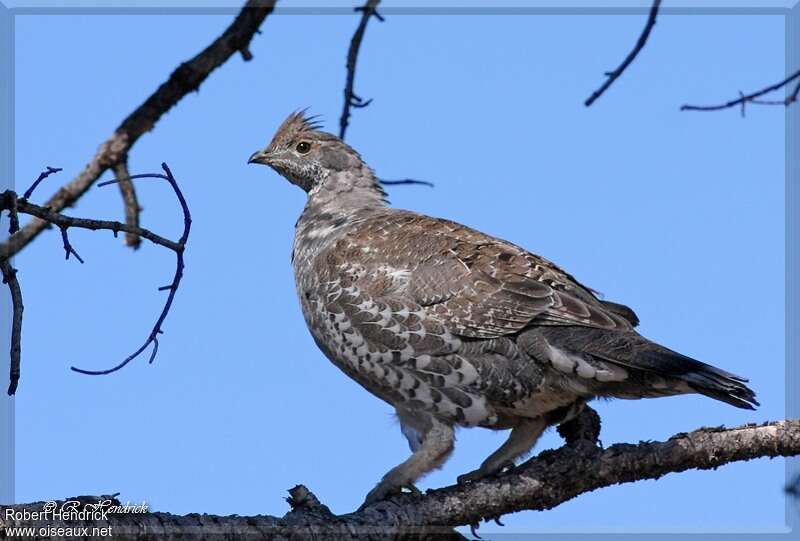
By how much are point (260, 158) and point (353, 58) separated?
525 cm

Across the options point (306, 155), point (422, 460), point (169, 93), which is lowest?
point (422, 460)

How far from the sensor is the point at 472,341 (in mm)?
7773

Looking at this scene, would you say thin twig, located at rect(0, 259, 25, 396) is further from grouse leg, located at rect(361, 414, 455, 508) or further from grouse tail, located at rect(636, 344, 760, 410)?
grouse tail, located at rect(636, 344, 760, 410)

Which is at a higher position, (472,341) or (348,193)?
(348,193)

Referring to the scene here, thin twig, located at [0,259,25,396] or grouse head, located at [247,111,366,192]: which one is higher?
grouse head, located at [247,111,366,192]

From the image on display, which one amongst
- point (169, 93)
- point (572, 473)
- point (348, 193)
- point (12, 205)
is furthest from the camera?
point (348, 193)

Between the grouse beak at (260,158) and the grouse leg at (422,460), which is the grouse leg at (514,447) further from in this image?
the grouse beak at (260,158)

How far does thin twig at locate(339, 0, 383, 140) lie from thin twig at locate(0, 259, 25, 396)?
1.72 meters

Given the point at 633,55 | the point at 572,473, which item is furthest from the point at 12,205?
the point at 572,473

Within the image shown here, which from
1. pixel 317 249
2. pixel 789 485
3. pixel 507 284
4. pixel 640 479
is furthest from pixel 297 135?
pixel 789 485

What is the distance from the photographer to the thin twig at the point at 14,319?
5.21m

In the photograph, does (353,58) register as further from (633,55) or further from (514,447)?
(514,447)

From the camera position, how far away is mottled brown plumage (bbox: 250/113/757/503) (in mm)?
7465

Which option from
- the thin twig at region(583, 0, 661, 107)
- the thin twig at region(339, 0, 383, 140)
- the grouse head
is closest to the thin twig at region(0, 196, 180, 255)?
the thin twig at region(339, 0, 383, 140)
